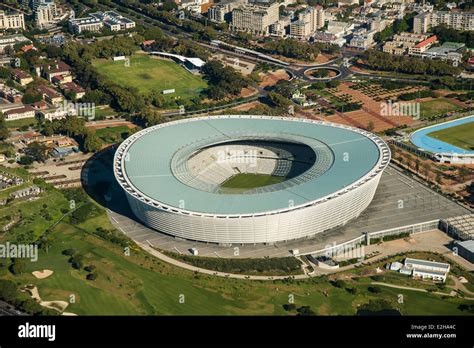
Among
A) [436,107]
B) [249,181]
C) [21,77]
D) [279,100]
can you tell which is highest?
[21,77]

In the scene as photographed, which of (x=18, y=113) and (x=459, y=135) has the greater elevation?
(x=18, y=113)

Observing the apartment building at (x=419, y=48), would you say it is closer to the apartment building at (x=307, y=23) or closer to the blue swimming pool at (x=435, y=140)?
the apartment building at (x=307, y=23)

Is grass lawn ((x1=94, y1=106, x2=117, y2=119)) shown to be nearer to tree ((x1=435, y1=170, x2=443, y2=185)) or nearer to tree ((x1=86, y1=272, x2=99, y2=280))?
tree ((x1=86, y1=272, x2=99, y2=280))

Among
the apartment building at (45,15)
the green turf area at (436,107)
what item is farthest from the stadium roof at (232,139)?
the apartment building at (45,15)

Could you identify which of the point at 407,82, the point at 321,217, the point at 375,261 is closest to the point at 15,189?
the point at 321,217

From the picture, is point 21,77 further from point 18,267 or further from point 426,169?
point 426,169

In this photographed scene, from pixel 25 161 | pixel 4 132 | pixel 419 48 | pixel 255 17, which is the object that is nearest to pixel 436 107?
pixel 419 48
